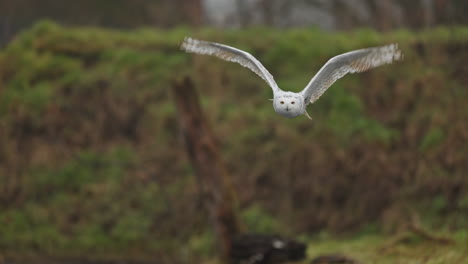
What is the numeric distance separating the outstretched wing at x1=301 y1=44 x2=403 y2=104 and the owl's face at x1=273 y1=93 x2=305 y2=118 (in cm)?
30

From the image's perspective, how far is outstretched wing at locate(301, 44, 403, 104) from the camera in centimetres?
300

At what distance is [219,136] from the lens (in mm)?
14281

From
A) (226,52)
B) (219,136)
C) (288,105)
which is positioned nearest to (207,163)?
(219,136)

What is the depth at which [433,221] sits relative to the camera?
477 inches

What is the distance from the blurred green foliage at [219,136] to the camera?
506 inches

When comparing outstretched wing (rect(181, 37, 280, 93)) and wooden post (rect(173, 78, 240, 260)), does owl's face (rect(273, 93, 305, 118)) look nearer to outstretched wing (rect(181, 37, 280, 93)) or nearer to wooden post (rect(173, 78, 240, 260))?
outstretched wing (rect(181, 37, 280, 93))

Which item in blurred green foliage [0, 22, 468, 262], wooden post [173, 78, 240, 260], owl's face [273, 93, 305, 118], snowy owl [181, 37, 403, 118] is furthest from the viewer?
blurred green foliage [0, 22, 468, 262]

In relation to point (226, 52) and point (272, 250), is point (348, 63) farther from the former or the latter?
point (272, 250)

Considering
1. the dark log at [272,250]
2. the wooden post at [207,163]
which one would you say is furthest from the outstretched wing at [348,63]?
the wooden post at [207,163]

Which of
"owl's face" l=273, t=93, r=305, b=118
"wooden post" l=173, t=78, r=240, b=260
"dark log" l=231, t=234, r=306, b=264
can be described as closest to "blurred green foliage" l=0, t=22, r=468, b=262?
"wooden post" l=173, t=78, r=240, b=260

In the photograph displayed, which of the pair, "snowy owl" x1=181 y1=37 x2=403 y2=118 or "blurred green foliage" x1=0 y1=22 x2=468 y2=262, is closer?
"snowy owl" x1=181 y1=37 x2=403 y2=118

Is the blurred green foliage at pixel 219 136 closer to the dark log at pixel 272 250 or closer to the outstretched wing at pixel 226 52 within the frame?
the dark log at pixel 272 250

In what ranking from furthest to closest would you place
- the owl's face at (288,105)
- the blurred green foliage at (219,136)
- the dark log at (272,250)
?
the blurred green foliage at (219,136) → the dark log at (272,250) → the owl's face at (288,105)

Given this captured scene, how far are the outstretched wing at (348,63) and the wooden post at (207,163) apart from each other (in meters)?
7.24
